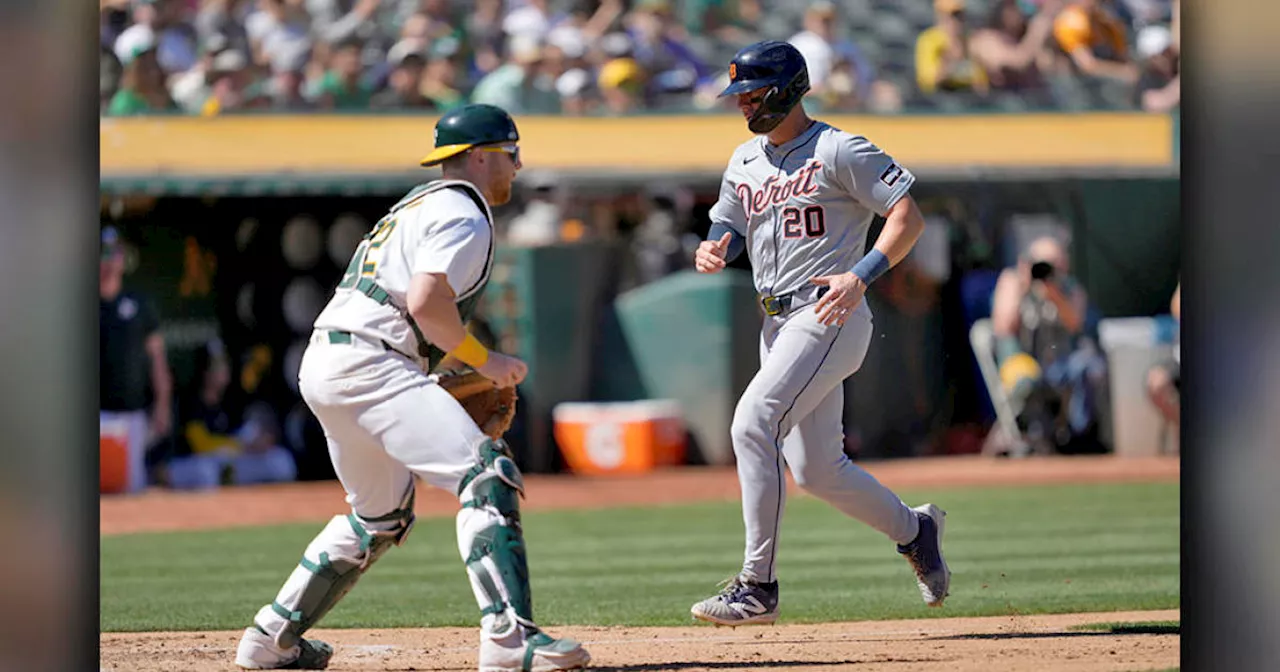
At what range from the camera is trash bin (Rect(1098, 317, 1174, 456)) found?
13562mm

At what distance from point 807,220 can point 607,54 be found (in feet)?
31.7

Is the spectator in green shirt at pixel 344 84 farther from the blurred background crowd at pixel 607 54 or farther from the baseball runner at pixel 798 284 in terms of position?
the baseball runner at pixel 798 284

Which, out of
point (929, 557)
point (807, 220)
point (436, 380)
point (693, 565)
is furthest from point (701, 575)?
point (436, 380)

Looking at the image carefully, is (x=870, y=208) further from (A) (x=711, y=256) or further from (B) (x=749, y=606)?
(B) (x=749, y=606)

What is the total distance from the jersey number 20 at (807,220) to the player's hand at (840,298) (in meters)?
0.26

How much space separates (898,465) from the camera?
13391 mm

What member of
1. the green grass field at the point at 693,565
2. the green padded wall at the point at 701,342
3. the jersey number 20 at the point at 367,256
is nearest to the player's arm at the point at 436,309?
the jersey number 20 at the point at 367,256

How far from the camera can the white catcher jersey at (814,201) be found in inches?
213

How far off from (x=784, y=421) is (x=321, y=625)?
2271 mm

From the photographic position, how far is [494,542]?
4.55m

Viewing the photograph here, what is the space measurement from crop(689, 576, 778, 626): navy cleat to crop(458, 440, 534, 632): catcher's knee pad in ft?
2.99

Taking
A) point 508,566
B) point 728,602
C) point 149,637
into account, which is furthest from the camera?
point 149,637
